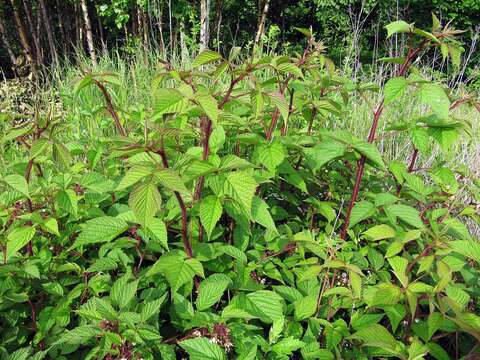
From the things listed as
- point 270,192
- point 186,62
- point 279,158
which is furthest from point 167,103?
point 186,62

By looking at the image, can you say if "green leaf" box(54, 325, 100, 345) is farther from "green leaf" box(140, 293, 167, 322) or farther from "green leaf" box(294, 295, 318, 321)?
"green leaf" box(294, 295, 318, 321)

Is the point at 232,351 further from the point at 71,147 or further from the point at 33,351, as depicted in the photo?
the point at 71,147

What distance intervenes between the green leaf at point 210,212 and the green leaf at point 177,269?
0.41 ft

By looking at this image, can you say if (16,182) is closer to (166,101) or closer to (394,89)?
(166,101)

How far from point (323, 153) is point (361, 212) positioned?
249 mm

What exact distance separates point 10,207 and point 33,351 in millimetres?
458

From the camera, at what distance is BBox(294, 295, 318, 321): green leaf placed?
4.15ft

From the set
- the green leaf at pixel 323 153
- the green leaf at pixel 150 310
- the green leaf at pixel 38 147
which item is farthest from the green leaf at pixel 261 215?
Result: the green leaf at pixel 38 147

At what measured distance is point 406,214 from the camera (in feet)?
4.33

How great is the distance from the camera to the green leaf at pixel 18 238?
46.2 inches

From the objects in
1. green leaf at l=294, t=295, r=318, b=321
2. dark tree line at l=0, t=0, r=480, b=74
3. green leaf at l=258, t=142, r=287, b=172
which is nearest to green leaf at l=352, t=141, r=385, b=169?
green leaf at l=258, t=142, r=287, b=172

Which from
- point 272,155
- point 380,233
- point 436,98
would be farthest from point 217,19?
point 380,233

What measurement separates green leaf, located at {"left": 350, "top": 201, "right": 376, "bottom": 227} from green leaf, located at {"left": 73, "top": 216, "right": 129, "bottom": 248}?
727mm

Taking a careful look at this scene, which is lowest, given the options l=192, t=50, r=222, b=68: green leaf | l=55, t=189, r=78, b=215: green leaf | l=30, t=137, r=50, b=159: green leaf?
l=55, t=189, r=78, b=215: green leaf
